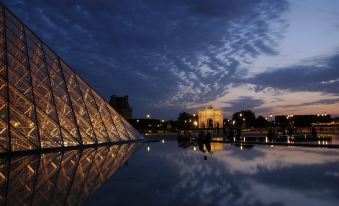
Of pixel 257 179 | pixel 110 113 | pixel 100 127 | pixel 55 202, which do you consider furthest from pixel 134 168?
pixel 110 113

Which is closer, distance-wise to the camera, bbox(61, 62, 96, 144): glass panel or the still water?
the still water

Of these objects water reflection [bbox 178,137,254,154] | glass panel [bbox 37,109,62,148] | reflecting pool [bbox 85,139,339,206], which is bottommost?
reflecting pool [bbox 85,139,339,206]

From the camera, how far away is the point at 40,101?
21.4 meters

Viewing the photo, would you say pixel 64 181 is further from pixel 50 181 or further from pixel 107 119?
pixel 107 119

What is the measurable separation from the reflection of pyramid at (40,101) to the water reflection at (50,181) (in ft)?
14.2

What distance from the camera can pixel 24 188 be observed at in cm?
890

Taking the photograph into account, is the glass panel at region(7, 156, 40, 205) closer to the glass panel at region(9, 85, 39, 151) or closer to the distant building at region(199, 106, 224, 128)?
the glass panel at region(9, 85, 39, 151)

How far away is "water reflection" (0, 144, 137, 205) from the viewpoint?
25.1 ft

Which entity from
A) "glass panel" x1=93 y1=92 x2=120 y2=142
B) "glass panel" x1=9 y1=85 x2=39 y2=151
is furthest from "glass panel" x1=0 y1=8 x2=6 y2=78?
"glass panel" x1=93 y1=92 x2=120 y2=142

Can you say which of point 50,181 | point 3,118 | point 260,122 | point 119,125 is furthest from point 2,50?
point 260,122

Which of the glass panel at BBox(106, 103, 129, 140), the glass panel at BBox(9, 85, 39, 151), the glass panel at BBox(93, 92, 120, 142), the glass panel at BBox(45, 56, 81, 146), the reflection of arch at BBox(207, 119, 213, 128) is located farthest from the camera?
the reflection of arch at BBox(207, 119, 213, 128)

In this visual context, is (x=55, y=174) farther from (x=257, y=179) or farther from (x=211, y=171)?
(x=257, y=179)

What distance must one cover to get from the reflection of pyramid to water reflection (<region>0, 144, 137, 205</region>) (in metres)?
4.32

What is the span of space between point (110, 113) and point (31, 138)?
13.1 metres
